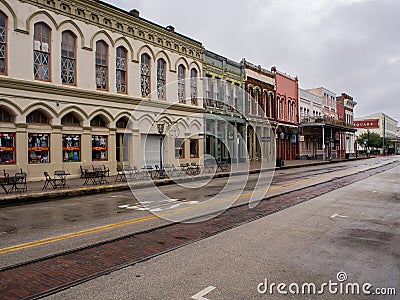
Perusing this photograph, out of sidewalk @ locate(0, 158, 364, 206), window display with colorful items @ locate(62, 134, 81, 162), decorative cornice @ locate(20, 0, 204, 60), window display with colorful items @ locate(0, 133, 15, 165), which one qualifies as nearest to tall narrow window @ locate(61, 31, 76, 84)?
decorative cornice @ locate(20, 0, 204, 60)

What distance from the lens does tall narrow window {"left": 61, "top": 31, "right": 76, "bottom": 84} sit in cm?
2053

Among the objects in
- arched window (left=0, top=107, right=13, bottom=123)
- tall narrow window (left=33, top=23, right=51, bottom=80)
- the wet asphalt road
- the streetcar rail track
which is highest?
tall narrow window (left=33, top=23, right=51, bottom=80)

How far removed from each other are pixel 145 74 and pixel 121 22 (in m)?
3.86

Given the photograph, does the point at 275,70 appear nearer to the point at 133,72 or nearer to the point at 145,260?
the point at 133,72

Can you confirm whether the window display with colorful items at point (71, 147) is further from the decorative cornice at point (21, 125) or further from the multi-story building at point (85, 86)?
the decorative cornice at point (21, 125)

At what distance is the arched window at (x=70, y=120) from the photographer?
2066 centimetres

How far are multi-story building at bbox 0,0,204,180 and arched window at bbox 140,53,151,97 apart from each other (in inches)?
2.8

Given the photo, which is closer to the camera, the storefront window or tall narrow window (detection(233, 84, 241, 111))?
the storefront window

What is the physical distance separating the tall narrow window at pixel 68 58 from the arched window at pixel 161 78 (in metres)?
7.38

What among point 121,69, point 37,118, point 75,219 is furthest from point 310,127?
point 75,219

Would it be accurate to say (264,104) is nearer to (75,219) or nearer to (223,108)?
(223,108)

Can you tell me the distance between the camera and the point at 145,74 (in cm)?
2597

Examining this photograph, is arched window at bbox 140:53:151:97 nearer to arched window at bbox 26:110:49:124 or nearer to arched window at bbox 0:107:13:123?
arched window at bbox 26:110:49:124

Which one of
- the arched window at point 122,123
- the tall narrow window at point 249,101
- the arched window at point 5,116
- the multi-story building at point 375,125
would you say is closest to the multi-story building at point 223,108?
the tall narrow window at point 249,101
